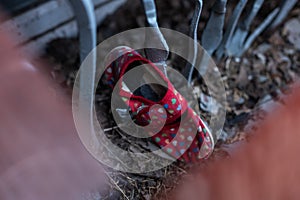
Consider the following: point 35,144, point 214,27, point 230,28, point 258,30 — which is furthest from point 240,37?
point 35,144

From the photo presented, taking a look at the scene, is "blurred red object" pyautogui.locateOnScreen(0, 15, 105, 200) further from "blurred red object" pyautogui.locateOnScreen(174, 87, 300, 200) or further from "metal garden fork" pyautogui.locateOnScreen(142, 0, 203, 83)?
"metal garden fork" pyautogui.locateOnScreen(142, 0, 203, 83)

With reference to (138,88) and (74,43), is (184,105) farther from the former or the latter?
(74,43)

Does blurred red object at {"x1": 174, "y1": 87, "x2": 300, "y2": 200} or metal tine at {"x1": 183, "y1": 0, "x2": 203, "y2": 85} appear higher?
metal tine at {"x1": 183, "y1": 0, "x2": 203, "y2": 85}

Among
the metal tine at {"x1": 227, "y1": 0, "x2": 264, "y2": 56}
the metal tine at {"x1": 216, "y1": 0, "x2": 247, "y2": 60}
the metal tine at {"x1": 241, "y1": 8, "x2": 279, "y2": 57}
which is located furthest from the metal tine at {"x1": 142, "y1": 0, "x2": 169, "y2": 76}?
the metal tine at {"x1": 241, "y1": 8, "x2": 279, "y2": 57}

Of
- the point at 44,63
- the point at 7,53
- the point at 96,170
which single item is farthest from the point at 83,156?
the point at 44,63

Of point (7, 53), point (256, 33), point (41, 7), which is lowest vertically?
point (256, 33)

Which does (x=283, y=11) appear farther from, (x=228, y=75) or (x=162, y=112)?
(x=162, y=112)

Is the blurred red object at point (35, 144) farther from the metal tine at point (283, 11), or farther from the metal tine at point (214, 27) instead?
the metal tine at point (283, 11)
